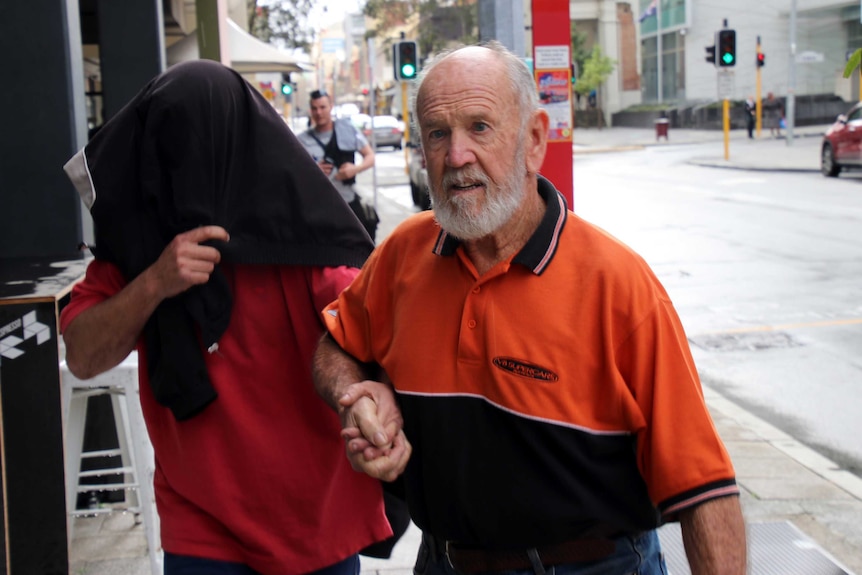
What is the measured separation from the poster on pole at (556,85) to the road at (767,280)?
7.10ft

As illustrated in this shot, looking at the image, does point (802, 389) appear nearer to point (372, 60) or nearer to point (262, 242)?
point (262, 242)

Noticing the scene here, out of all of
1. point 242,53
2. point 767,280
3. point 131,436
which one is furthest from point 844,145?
point 131,436

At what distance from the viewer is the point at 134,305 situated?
97.1 inches

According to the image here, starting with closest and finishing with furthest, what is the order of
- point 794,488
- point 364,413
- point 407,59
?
point 364,413
point 794,488
point 407,59

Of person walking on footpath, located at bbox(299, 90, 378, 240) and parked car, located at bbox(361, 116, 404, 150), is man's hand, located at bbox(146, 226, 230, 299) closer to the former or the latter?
person walking on footpath, located at bbox(299, 90, 378, 240)

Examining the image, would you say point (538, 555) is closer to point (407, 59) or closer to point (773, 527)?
point (773, 527)

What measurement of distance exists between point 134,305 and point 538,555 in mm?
1086

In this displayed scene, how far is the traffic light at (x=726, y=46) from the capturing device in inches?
1153

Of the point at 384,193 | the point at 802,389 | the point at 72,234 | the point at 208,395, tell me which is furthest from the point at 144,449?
the point at 384,193

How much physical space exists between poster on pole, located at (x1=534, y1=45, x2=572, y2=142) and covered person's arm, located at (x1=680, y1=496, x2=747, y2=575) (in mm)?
5521

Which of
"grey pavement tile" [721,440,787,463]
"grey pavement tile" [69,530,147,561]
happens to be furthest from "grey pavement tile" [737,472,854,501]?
"grey pavement tile" [69,530,147,561]

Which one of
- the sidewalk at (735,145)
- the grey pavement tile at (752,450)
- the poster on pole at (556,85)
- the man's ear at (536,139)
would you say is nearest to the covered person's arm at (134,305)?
the man's ear at (536,139)

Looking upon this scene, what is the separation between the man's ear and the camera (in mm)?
2223

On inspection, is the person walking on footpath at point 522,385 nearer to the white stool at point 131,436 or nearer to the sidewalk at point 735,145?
the white stool at point 131,436
